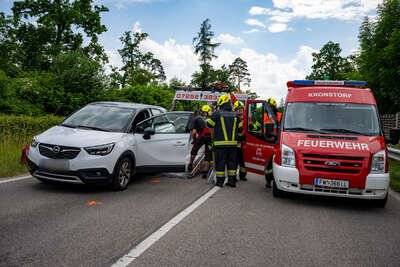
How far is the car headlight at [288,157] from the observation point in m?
7.25

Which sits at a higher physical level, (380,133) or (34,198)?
(380,133)

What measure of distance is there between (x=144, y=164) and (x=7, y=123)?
6326mm

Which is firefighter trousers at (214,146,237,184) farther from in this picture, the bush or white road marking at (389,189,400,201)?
the bush

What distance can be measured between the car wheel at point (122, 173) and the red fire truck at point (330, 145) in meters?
2.79

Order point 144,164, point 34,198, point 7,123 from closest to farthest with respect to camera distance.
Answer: point 34,198 < point 144,164 < point 7,123

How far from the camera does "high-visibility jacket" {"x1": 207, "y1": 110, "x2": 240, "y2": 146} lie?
8992 mm

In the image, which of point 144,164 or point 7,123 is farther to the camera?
point 7,123

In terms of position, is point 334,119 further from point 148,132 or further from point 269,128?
point 148,132

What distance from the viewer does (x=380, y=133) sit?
769cm

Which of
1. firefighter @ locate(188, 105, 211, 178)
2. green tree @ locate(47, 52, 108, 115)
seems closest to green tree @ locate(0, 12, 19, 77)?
green tree @ locate(47, 52, 108, 115)

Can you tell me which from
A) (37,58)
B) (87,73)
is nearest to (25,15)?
(37,58)

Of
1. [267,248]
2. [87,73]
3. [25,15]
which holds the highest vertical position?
[25,15]

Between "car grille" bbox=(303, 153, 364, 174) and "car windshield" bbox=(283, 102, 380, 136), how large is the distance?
79cm

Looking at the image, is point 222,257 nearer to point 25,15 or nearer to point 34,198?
point 34,198
